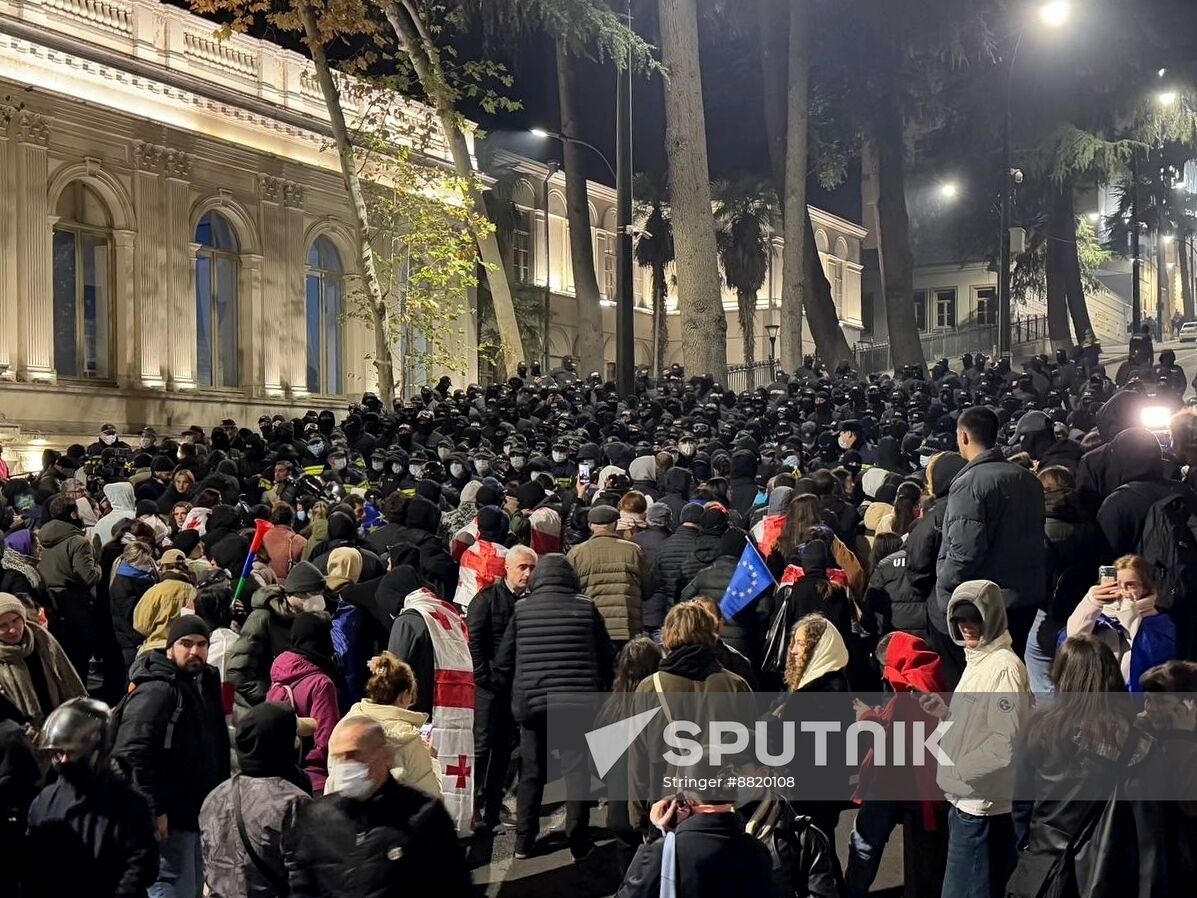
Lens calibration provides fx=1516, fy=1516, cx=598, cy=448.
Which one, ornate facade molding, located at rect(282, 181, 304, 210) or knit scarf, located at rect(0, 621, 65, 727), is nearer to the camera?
knit scarf, located at rect(0, 621, 65, 727)

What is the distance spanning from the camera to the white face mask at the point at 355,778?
4.54m

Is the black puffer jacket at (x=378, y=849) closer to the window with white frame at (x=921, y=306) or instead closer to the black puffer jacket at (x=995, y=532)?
the black puffer jacket at (x=995, y=532)

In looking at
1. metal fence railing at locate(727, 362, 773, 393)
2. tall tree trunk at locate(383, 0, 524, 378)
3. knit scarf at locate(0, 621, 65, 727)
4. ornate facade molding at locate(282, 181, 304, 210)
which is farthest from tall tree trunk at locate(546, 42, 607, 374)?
knit scarf at locate(0, 621, 65, 727)

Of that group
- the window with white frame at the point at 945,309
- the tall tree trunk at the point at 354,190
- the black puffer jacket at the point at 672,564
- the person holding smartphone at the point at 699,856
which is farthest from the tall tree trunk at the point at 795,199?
the window with white frame at the point at 945,309

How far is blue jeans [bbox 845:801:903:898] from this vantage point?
659 cm

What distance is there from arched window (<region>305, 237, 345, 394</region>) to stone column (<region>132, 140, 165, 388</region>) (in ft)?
17.0

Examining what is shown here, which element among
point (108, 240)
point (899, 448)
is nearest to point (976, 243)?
point (108, 240)

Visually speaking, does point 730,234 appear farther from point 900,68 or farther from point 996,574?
point 996,574

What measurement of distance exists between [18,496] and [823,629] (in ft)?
32.1

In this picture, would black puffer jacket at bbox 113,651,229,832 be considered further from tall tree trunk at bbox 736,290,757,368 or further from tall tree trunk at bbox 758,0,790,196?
tall tree trunk at bbox 736,290,757,368

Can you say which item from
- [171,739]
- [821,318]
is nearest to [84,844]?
[171,739]

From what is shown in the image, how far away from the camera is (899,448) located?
1362 centimetres

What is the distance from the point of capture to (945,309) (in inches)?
2963

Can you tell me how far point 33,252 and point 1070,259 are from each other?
28837mm
